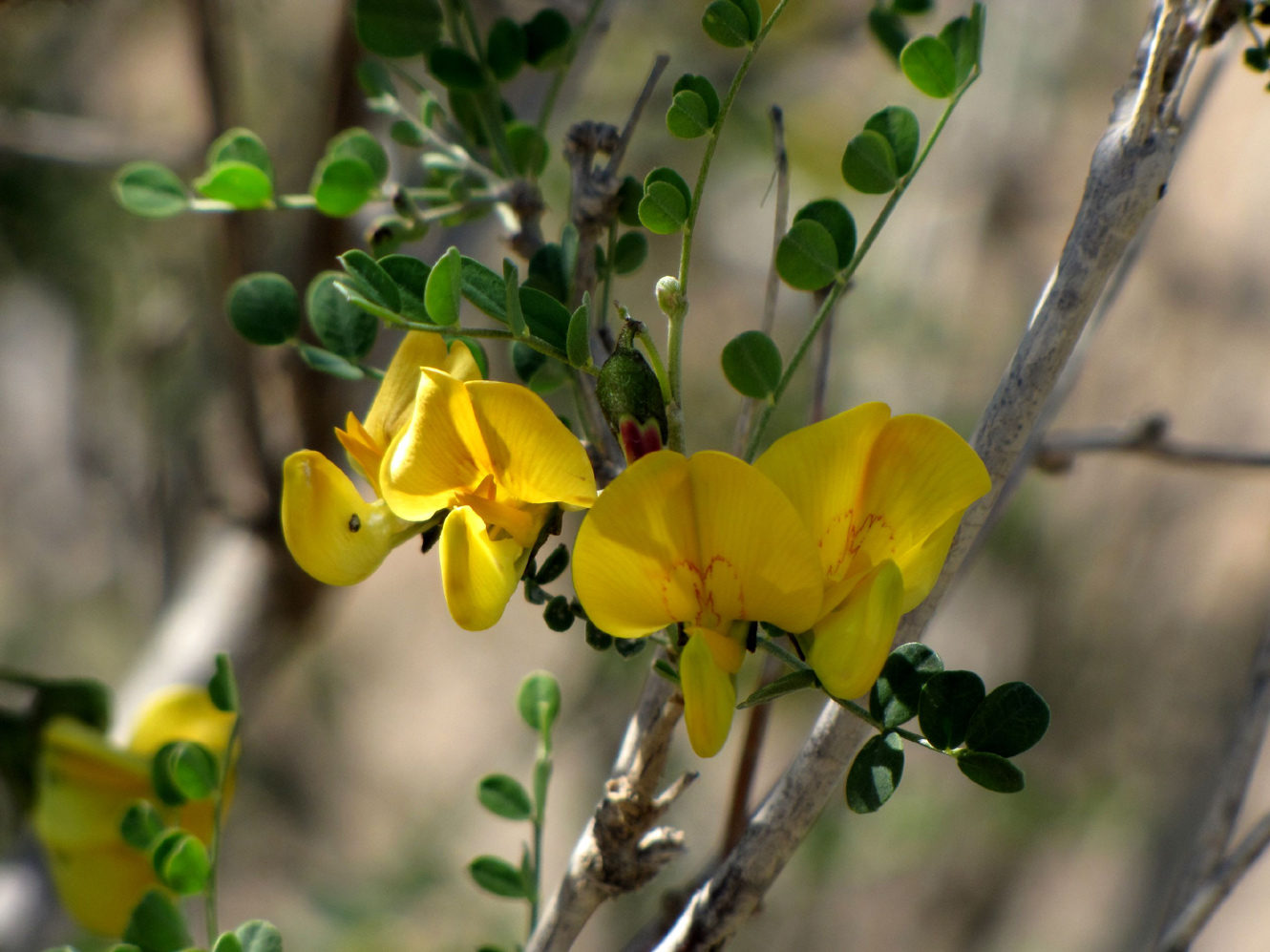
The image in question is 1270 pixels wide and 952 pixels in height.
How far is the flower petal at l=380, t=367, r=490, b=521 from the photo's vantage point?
0.27 metres

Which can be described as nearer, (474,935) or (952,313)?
(474,935)

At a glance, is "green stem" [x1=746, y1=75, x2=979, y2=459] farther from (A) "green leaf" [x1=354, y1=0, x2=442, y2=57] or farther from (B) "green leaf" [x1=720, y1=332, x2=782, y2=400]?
(A) "green leaf" [x1=354, y1=0, x2=442, y2=57]

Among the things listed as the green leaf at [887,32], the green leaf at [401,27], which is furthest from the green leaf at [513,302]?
the green leaf at [887,32]

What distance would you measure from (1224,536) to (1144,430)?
1.43 m

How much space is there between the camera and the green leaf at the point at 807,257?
317 millimetres

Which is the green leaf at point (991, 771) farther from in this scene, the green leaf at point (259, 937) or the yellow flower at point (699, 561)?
the green leaf at point (259, 937)

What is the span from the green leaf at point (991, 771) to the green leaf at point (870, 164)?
0.18 meters

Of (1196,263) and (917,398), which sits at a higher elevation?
(1196,263)

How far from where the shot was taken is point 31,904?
2.08 feet

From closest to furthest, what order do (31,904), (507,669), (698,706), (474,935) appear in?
(698,706)
(31,904)
(474,935)
(507,669)

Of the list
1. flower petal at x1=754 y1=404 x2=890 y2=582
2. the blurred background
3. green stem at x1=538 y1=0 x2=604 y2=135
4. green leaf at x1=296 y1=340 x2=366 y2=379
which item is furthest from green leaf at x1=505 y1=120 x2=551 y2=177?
the blurred background

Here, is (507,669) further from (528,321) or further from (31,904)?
(528,321)

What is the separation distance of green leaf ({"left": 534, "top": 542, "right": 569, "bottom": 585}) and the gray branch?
0.10 metres

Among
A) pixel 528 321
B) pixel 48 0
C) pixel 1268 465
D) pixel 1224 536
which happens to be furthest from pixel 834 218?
pixel 1224 536
